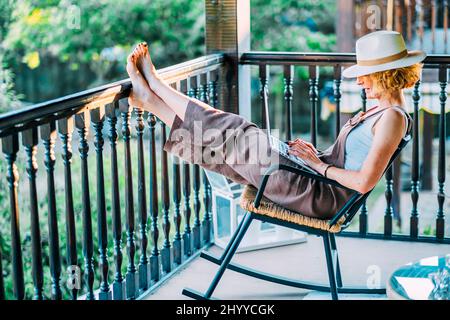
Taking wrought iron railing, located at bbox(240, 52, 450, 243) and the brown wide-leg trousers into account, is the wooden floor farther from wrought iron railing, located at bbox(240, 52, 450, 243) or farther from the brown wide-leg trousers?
the brown wide-leg trousers

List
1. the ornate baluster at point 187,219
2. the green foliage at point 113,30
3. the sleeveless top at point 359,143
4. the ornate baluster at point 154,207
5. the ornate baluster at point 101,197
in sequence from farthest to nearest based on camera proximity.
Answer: the green foliage at point 113,30
the ornate baluster at point 187,219
the ornate baluster at point 154,207
the sleeveless top at point 359,143
the ornate baluster at point 101,197

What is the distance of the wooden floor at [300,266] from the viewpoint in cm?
340

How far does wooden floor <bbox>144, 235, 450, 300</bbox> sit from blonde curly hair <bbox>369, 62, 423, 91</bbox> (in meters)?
0.94

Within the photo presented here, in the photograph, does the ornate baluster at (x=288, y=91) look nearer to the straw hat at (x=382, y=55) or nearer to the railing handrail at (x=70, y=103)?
the railing handrail at (x=70, y=103)

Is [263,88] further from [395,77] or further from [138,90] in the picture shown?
[395,77]

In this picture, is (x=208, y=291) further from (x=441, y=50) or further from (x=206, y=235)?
(x=441, y=50)

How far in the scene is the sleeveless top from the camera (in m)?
3.02

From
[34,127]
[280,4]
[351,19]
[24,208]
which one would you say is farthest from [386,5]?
[34,127]

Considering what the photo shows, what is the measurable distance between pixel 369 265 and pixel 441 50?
475 centimetres

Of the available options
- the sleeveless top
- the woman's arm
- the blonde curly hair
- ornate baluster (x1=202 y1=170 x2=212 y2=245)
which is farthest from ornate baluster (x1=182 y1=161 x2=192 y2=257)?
the blonde curly hair

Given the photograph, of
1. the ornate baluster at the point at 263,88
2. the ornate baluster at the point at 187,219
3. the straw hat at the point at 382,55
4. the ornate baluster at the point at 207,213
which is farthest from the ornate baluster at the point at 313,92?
the straw hat at the point at 382,55

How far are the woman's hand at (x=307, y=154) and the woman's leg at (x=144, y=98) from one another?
51 centimetres

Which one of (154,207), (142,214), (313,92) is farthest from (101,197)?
(313,92)

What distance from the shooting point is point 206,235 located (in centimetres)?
400
